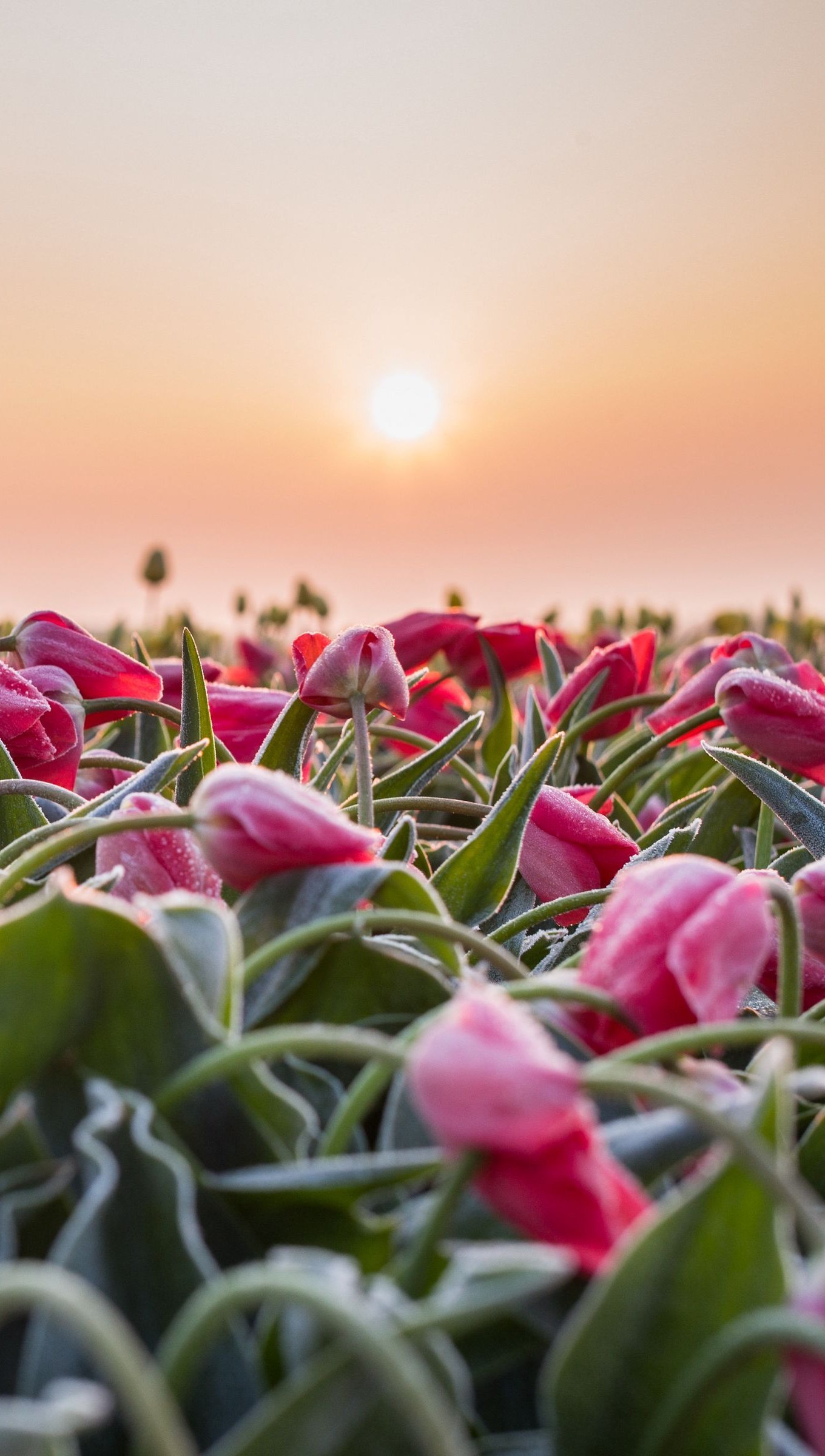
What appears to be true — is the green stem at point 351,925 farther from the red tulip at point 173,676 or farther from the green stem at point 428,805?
the red tulip at point 173,676

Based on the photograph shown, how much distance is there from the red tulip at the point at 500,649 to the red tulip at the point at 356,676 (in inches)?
21.3

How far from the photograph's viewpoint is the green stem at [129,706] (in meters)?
0.84

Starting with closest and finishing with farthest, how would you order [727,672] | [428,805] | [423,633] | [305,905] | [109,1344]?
[109,1344] < [305,905] < [428,805] < [727,672] < [423,633]

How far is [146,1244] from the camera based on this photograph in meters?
0.31

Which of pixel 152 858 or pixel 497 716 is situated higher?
pixel 152 858

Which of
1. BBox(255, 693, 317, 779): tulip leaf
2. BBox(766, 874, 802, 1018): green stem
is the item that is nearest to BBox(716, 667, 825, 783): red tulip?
BBox(255, 693, 317, 779): tulip leaf

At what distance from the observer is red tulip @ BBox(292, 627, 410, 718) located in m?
0.71

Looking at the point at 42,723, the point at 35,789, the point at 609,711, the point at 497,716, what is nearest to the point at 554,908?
the point at 35,789

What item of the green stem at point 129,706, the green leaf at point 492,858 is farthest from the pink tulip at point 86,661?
the green leaf at point 492,858

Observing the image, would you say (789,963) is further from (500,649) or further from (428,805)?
(500,649)

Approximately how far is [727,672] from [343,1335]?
30.7 inches

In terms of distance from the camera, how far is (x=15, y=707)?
71 cm

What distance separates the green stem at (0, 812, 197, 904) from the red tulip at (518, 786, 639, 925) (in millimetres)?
265

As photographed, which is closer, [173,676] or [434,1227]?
[434,1227]
